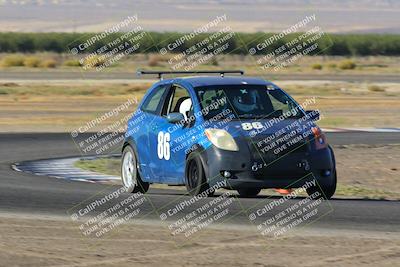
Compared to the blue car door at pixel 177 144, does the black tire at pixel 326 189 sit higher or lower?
lower

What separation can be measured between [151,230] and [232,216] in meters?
1.31

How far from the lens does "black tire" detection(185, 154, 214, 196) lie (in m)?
13.2

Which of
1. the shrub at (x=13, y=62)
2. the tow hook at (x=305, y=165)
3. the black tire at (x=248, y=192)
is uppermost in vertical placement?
the shrub at (x=13, y=62)

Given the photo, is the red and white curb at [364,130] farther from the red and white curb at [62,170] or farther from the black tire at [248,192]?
the black tire at [248,192]

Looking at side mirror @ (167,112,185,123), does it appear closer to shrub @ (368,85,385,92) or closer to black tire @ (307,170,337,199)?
black tire @ (307,170,337,199)

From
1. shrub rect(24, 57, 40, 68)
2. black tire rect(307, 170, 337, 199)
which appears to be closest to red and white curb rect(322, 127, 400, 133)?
black tire rect(307, 170, 337, 199)

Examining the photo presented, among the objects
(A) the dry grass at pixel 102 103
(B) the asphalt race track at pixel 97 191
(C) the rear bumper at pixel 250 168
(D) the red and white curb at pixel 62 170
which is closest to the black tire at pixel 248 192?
(B) the asphalt race track at pixel 97 191

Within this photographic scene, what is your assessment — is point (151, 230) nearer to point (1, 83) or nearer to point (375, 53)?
point (1, 83)

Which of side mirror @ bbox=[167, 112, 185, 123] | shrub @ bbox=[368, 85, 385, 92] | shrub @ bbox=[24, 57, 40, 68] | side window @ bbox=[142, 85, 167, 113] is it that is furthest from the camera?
shrub @ bbox=[24, 57, 40, 68]

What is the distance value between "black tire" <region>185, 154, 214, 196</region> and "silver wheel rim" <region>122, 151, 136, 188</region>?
1467 mm

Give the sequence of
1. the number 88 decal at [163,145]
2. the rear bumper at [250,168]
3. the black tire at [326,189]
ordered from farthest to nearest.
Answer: the number 88 decal at [163,145] → the black tire at [326,189] → the rear bumper at [250,168]

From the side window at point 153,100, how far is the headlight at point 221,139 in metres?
1.60

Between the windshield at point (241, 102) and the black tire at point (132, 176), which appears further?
the black tire at point (132, 176)

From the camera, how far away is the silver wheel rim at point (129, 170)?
1490 centimetres
